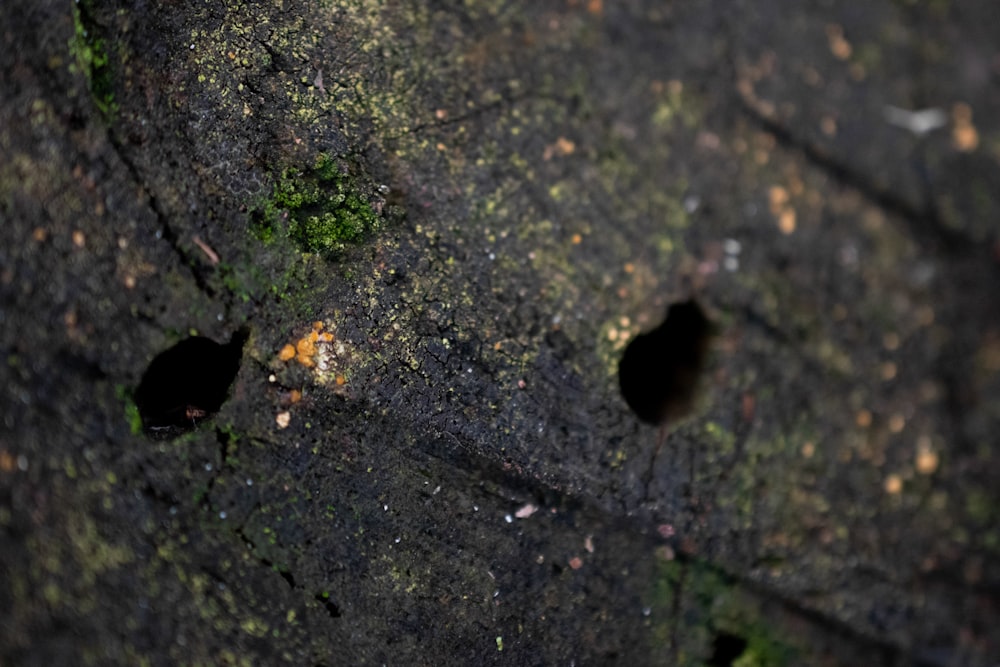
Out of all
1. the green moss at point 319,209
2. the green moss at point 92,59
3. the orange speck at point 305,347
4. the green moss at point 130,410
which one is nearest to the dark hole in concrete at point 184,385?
the green moss at point 130,410

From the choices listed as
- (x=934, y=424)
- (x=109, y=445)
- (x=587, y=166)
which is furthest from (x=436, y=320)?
(x=934, y=424)

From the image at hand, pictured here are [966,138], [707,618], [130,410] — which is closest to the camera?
[130,410]

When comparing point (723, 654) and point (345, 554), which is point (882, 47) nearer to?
point (723, 654)

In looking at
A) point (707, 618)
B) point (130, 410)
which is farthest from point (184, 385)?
point (707, 618)

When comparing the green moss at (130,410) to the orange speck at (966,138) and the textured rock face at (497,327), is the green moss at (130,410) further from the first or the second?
the orange speck at (966,138)

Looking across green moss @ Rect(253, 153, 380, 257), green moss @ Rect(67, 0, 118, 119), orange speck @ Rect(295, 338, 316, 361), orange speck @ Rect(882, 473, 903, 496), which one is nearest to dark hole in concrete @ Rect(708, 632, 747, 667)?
orange speck @ Rect(882, 473, 903, 496)

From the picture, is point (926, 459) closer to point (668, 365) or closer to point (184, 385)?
point (668, 365)
